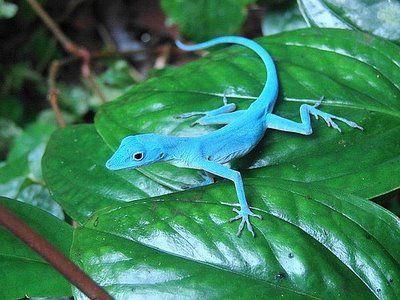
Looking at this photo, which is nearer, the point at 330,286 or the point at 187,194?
the point at 330,286

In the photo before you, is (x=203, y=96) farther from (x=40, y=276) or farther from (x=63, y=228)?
(x=40, y=276)

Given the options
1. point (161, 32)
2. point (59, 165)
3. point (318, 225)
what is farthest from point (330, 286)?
point (161, 32)

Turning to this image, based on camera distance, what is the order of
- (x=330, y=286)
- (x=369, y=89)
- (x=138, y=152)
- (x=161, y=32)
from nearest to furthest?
(x=330, y=286) < (x=138, y=152) < (x=369, y=89) < (x=161, y=32)

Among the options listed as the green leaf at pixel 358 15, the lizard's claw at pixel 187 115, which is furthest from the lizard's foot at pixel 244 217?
the green leaf at pixel 358 15

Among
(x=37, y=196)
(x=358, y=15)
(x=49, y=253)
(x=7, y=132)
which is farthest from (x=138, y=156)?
(x=7, y=132)

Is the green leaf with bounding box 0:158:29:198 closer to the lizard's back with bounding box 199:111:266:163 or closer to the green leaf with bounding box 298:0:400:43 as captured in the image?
the lizard's back with bounding box 199:111:266:163

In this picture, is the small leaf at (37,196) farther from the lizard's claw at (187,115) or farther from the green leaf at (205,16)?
the green leaf at (205,16)
